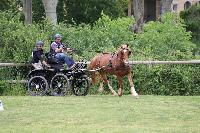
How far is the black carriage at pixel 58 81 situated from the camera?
18.4 meters

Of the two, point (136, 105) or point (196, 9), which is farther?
point (196, 9)

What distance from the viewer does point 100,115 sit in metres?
13.6

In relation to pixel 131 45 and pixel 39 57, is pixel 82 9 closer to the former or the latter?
pixel 131 45

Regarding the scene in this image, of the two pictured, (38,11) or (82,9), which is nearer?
(38,11)

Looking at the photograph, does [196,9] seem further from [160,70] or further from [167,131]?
[167,131]

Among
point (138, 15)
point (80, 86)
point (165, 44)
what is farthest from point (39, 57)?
point (138, 15)

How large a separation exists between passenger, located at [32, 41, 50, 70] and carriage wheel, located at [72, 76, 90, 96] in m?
0.96

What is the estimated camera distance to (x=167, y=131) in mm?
11477

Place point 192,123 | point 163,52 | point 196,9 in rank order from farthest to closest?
point 196,9 → point 163,52 → point 192,123

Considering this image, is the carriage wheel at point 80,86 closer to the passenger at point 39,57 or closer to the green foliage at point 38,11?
the passenger at point 39,57


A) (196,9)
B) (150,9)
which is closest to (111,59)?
(196,9)

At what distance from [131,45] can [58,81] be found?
4.93 m

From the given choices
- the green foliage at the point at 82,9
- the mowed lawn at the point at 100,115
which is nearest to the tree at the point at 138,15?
the green foliage at the point at 82,9

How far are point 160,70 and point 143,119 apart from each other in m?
7.03
